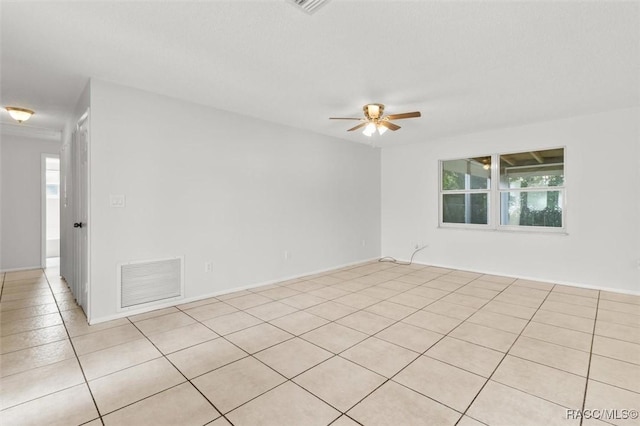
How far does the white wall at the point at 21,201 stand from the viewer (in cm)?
528

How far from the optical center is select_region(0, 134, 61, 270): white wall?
528 centimetres

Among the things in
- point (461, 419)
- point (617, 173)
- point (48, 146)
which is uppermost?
point (48, 146)

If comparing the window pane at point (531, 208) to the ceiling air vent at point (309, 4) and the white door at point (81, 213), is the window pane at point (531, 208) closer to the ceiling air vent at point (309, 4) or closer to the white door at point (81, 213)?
the ceiling air vent at point (309, 4)

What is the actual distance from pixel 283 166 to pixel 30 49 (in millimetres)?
2959

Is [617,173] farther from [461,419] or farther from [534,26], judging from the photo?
[461,419]

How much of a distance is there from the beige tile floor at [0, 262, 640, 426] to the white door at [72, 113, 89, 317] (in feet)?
0.88

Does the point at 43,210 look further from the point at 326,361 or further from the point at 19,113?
the point at 326,361

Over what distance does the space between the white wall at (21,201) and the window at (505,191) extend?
298 inches

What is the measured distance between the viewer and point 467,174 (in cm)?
557

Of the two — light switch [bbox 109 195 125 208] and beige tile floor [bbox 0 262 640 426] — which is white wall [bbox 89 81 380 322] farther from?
beige tile floor [bbox 0 262 640 426]

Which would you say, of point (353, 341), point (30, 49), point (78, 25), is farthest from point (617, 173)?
point (30, 49)

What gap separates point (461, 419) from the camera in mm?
1677

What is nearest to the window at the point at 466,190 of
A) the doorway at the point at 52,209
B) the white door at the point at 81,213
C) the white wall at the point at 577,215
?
the white wall at the point at 577,215

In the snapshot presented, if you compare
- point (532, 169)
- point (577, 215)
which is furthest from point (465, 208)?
point (577, 215)
